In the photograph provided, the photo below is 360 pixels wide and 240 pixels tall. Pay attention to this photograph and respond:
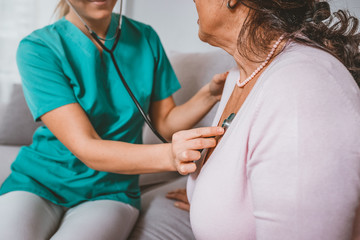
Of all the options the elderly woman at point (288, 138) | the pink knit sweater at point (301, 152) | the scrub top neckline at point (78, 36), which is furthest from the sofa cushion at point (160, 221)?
the scrub top neckline at point (78, 36)

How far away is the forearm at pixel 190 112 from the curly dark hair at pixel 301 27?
424 millimetres

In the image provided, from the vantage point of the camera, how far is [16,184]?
3.76 feet

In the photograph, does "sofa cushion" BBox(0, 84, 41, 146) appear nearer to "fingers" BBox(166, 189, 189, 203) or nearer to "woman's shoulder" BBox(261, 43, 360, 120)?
"fingers" BBox(166, 189, 189, 203)

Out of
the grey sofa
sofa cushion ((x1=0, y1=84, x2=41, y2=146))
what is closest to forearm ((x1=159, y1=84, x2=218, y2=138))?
the grey sofa

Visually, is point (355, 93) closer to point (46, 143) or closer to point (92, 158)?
point (92, 158)

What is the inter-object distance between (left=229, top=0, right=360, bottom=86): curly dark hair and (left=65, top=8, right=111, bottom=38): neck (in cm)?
61

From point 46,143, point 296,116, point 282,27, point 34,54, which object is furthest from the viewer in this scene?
point 46,143

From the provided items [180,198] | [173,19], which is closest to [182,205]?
[180,198]

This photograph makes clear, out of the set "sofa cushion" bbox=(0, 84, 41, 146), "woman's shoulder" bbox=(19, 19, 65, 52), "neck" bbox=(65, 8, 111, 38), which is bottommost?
"sofa cushion" bbox=(0, 84, 41, 146)

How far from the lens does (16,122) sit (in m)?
2.03

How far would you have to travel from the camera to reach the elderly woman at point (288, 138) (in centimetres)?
53

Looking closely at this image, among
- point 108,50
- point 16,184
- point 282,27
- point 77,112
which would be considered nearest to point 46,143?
point 16,184

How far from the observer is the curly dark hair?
2.32 feet

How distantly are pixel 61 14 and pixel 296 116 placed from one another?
3.57ft
